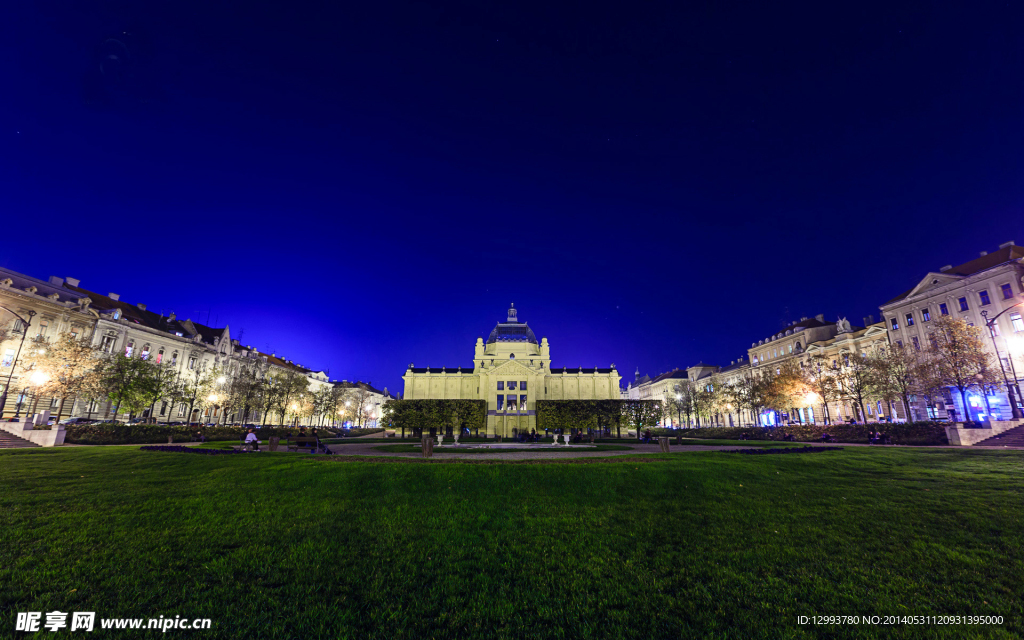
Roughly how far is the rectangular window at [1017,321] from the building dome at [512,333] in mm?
79481

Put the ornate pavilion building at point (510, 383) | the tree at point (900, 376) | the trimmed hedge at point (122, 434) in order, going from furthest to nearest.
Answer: the ornate pavilion building at point (510, 383), the tree at point (900, 376), the trimmed hedge at point (122, 434)

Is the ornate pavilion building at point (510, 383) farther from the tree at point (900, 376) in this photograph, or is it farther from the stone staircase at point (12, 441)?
the stone staircase at point (12, 441)

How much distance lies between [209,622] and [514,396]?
84.9 meters

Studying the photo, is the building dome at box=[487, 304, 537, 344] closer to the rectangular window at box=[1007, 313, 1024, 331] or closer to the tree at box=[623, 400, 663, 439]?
the tree at box=[623, 400, 663, 439]

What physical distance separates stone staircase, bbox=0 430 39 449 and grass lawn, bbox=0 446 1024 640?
58.0 ft

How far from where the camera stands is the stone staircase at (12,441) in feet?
88.0

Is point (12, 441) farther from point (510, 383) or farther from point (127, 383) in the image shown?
point (510, 383)

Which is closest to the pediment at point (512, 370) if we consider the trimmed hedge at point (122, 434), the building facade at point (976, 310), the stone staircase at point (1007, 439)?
the trimmed hedge at point (122, 434)

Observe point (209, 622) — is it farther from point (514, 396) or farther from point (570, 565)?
point (514, 396)

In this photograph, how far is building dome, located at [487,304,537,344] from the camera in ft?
347

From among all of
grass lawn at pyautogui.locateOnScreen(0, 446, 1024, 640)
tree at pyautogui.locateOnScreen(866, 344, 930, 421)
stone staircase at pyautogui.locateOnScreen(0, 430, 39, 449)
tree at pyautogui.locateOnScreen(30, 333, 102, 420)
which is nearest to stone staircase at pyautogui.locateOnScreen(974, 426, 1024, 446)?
tree at pyautogui.locateOnScreen(866, 344, 930, 421)

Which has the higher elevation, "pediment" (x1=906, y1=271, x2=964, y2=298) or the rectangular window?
"pediment" (x1=906, y1=271, x2=964, y2=298)

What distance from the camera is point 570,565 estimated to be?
8422 mm

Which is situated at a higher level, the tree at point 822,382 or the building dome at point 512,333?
the building dome at point 512,333
